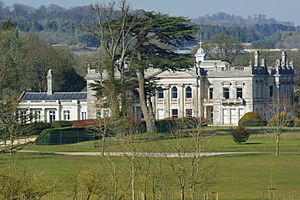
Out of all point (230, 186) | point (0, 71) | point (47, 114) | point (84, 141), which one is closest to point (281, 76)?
point (47, 114)

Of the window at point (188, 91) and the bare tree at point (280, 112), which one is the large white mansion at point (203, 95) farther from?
the bare tree at point (280, 112)

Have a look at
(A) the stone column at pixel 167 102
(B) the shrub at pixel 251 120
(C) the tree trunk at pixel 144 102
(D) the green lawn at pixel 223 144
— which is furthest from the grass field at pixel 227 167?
(A) the stone column at pixel 167 102

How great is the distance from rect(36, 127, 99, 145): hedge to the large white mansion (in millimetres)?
20651

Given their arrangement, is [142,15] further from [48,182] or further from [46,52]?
[48,182]

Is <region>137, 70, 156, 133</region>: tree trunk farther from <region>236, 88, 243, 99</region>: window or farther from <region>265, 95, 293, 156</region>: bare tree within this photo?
<region>236, 88, 243, 99</region>: window

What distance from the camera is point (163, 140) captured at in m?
60.0

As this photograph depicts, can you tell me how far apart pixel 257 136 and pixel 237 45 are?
52.9m

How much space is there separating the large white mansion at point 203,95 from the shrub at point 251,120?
441 cm

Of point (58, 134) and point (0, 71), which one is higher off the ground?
point (0, 71)

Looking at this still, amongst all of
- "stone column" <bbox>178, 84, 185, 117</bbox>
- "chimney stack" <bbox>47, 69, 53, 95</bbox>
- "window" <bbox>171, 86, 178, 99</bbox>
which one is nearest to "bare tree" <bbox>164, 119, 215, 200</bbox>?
"chimney stack" <bbox>47, 69, 53, 95</bbox>

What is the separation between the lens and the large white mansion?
90.3 meters

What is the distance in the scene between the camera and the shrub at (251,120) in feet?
271

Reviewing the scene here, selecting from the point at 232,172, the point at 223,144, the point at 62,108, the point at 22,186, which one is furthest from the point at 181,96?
the point at 22,186

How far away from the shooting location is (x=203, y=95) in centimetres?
9281
